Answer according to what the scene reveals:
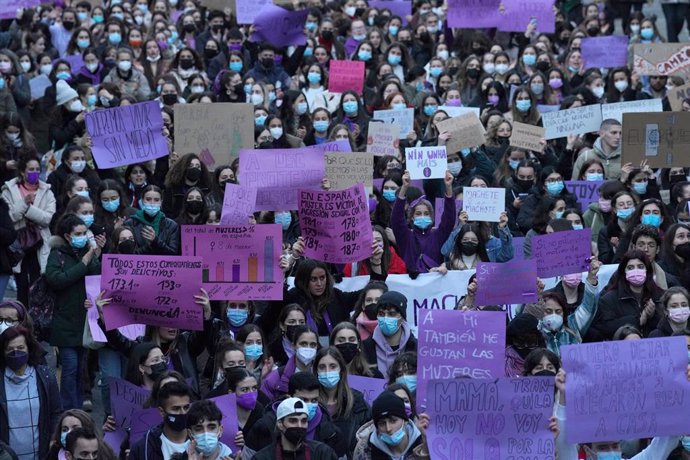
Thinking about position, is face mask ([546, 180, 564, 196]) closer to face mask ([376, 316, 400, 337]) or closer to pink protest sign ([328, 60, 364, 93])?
face mask ([376, 316, 400, 337])

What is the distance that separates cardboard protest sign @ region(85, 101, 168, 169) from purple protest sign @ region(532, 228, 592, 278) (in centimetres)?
400

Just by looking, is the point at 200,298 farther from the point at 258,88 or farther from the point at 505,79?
the point at 505,79

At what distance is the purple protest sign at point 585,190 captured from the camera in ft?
49.2

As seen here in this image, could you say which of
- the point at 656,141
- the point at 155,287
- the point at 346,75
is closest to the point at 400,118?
the point at 346,75

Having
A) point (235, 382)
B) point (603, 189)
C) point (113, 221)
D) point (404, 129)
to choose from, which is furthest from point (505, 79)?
point (235, 382)

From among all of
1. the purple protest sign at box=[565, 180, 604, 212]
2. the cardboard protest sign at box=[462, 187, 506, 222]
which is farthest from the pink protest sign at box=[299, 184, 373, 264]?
the purple protest sign at box=[565, 180, 604, 212]

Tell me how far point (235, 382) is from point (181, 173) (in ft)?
13.6

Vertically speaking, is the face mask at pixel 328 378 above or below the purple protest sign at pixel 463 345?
below

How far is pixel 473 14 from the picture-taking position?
816 inches

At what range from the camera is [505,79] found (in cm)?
1858

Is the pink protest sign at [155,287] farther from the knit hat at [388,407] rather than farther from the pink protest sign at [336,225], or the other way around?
the knit hat at [388,407]

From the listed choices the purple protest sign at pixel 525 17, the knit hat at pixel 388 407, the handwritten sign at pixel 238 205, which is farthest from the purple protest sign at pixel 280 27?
the knit hat at pixel 388 407

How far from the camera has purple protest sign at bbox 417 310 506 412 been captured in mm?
10336

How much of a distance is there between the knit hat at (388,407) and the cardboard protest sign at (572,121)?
7.53 meters
